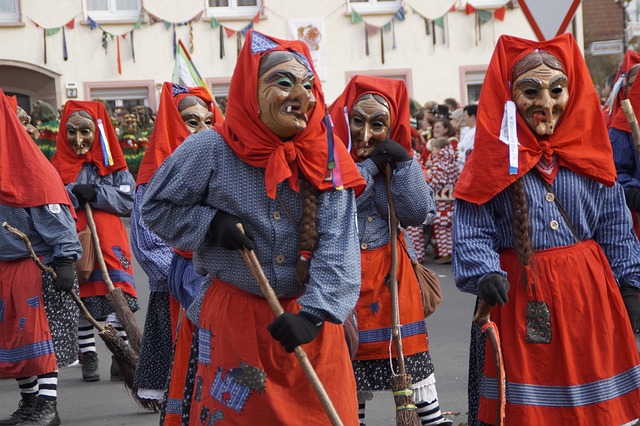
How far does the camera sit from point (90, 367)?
8.21 m

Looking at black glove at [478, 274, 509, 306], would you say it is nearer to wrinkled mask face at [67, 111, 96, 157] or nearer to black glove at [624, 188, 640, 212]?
black glove at [624, 188, 640, 212]

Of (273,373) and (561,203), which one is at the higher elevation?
(561,203)

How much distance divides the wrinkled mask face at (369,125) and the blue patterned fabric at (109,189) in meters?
2.79

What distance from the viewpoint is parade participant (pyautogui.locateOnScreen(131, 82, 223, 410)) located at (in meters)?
5.92

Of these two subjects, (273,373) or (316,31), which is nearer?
(273,373)

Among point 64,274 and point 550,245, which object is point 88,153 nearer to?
point 64,274

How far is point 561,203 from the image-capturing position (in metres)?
4.47

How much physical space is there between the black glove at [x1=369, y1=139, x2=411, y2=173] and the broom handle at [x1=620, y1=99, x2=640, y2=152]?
1079 millimetres

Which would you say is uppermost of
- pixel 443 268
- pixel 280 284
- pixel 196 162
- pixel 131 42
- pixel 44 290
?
pixel 131 42

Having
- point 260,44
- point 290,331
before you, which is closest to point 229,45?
point 260,44

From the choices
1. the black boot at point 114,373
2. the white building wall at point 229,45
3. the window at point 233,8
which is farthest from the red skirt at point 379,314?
the window at point 233,8

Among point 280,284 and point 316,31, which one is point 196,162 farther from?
point 316,31

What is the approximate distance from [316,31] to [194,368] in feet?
66.0

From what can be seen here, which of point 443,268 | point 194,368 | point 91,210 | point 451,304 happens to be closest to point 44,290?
point 91,210
